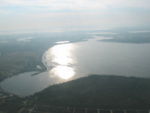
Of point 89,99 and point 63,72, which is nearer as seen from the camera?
point 89,99

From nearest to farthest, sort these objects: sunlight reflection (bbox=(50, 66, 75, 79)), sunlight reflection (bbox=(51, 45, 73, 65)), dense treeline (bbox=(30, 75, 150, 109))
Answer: dense treeline (bbox=(30, 75, 150, 109))
sunlight reflection (bbox=(50, 66, 75, 79))
sunlight reflection (bbox=(51, 45, 73, 65))

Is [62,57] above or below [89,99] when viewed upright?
below

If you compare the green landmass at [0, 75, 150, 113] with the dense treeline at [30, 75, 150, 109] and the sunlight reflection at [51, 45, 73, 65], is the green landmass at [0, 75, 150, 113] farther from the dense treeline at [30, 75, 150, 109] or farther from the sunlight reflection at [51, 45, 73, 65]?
the sunlight reflection at [51, 45, 73, 65]

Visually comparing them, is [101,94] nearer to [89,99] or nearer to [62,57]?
[89,99]

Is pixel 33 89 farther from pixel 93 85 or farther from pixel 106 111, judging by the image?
pixel 106 111

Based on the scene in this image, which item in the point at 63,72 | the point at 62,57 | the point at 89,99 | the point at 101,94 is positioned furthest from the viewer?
the point at 62,57

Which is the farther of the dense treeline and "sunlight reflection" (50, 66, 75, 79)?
"sunlight reflection" (50, 66, 75, 79)

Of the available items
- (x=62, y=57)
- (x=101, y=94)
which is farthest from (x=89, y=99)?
(x=62, y=57)

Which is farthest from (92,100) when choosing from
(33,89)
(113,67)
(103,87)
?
(113,67)

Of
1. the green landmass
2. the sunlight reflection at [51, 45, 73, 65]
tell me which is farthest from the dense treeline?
the sunlight reflection at [51, 45, 73, 65]

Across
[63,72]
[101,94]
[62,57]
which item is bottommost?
[62,57]

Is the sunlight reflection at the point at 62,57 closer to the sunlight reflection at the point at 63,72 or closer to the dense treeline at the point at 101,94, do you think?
the sunlight reflection at the point at 63,72

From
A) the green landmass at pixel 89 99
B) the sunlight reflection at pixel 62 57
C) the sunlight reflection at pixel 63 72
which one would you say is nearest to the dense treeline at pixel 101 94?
the green landmass at pixel 89 99
